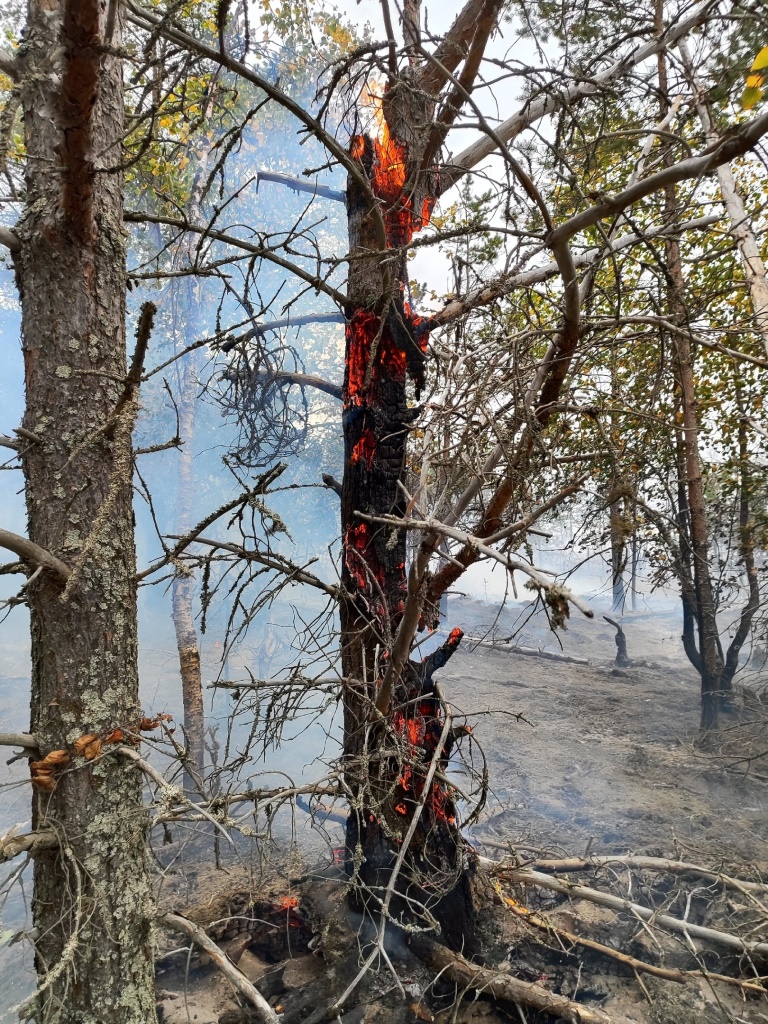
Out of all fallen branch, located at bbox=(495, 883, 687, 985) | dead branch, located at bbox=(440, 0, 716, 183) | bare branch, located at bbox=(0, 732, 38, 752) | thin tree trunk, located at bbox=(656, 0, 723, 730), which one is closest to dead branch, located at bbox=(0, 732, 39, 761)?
bare branch, located at bbox=(0, 732, 38, 752)

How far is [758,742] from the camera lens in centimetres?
608

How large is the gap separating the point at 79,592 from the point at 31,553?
28 centimetres

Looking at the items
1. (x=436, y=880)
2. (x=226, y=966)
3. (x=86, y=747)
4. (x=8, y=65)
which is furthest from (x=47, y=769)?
(x=8, y=65)

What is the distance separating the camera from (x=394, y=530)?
3062 mm

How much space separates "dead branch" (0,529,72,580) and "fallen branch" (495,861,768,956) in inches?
141

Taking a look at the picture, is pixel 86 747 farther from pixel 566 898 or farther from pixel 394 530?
pixel 566 898

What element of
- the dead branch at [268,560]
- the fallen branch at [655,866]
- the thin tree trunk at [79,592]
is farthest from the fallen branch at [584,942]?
the dead branch at [268,560]

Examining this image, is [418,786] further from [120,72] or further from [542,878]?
[120,72]

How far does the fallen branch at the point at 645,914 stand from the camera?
130 inches

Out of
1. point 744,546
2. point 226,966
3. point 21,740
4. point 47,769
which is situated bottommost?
point 226,966

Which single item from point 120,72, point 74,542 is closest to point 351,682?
point 74,542

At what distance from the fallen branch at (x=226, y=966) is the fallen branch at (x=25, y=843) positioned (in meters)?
0.57

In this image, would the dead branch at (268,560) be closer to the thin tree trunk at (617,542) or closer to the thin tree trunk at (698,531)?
the thin tree trunk at (617,542)

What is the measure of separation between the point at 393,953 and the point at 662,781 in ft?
13.2
